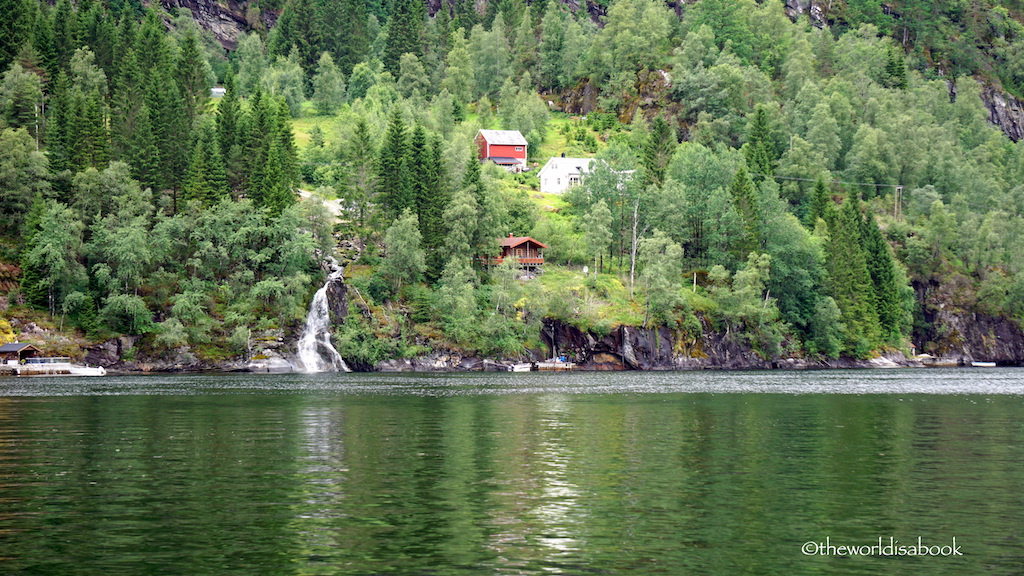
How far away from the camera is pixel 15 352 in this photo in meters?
99.9

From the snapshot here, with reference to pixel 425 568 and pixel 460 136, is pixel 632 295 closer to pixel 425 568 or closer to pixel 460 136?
pixel 460 136

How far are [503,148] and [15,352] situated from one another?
97082 millimetres

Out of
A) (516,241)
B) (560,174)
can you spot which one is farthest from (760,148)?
(516,241)

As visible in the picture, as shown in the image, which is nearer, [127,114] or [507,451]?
[507,451]

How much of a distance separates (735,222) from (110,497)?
120m

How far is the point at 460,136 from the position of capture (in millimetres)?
157125

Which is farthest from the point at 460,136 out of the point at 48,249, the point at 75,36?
the point at 48,249

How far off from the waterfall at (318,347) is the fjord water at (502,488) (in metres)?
51.3

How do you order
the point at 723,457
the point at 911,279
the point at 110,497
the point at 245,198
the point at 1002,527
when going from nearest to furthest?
the point at 1002,527
the point at 110,497
the point at 723,457
the point at 245,198
the point at 911,279

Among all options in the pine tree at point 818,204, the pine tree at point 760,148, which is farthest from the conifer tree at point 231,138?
the pine tree at point 818,204

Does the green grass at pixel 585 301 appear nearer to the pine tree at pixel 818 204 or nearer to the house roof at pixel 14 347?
the pine tree at pixel 818 204

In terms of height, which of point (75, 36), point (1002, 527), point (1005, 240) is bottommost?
point (1002, 527)

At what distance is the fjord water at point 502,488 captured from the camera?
71.5 ft

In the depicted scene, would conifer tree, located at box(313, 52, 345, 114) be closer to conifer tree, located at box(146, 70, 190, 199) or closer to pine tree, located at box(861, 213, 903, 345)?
conifer tree, located at box(146, 70, 190, 199)
